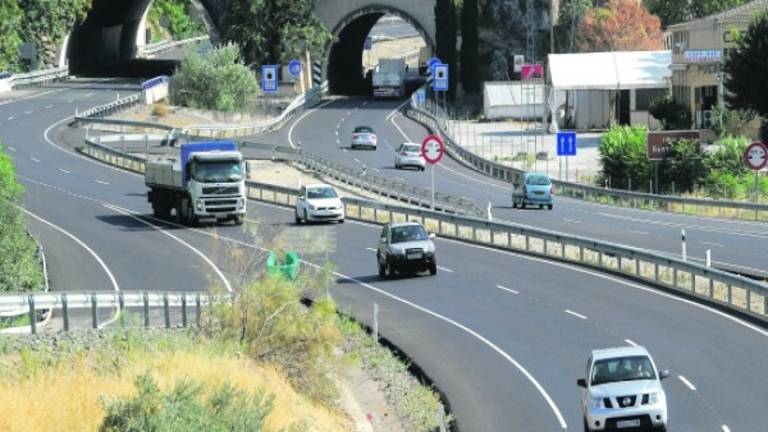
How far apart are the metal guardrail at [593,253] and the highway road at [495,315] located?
73cm

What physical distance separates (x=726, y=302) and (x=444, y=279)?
29.9ft

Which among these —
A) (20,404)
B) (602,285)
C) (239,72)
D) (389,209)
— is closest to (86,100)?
(239,72)

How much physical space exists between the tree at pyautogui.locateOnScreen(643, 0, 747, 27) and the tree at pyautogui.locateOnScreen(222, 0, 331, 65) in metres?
48.9

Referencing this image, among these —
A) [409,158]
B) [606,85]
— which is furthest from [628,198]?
[606,85]

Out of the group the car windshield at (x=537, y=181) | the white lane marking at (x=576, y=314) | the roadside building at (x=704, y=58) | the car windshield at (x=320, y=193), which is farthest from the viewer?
the roadside building at (x=704, y=58)

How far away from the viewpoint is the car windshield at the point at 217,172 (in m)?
59.8

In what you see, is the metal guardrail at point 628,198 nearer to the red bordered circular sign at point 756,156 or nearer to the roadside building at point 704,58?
the red bordered circular sign at point 756,156

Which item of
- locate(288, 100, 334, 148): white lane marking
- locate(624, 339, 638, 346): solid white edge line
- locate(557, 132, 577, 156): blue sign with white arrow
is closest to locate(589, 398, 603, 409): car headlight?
locate(624, 339, 638, 346): solid white edge line

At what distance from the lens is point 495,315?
40094 mm

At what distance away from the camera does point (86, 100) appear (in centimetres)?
12062

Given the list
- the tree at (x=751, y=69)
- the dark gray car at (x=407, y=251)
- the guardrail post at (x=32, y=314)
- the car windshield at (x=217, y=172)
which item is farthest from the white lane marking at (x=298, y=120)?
the guardrail post at (x=32, y=314)

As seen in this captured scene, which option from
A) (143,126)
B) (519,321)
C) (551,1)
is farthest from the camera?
(551,1)

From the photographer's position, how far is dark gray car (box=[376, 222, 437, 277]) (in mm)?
46750

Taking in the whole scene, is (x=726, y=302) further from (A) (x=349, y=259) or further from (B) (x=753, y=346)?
(A) (x=349, y=259)
